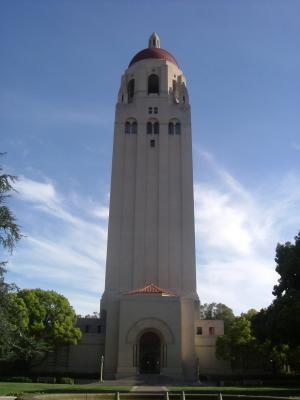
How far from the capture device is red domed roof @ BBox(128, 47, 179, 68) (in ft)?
195

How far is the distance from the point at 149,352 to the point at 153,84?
3525cm

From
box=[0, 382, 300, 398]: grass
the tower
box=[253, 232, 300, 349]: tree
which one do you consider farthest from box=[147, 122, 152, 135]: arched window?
box=[0, 382, 300, 398]: grass

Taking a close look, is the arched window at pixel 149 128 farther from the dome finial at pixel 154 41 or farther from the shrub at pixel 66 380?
the shrub at pixel 66 380

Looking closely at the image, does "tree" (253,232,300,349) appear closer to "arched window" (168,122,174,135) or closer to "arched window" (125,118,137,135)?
"arched window" (168,122,174,135)

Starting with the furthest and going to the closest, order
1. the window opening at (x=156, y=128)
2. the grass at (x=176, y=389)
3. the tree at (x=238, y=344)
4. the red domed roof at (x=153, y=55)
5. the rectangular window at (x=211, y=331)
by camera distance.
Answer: the red domed roof at (x=153, y=55), the window opening at (x=156, y=128), the rectangular window at (x=211, y=331), the tree at (x=238, y=344), the grass at (x=176, y=389)

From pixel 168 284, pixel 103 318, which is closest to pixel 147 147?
pixel 168 284

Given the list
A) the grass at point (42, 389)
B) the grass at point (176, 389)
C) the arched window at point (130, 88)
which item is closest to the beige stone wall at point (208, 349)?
the grass at point (176, 389)

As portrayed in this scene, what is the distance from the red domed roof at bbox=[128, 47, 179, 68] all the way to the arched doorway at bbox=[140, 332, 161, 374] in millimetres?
37427

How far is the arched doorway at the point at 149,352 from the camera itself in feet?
133

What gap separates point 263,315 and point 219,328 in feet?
46.8

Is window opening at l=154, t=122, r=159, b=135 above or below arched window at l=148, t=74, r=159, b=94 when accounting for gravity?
below

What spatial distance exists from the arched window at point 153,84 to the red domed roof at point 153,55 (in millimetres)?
3187

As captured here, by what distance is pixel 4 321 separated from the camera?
1800 cm

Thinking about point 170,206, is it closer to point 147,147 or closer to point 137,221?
point 137,221
